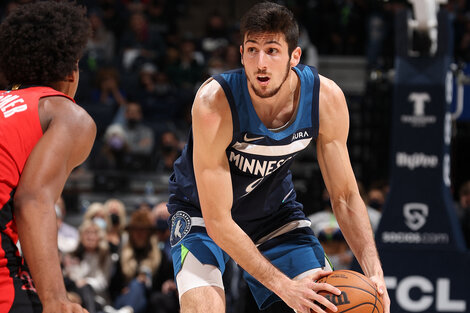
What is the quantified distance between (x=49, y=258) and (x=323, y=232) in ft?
17.2

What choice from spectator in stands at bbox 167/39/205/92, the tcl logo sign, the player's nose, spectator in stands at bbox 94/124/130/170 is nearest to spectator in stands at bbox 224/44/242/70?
spectator in stands at bbox 167/39/205/92

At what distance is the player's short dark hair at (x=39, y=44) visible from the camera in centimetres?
268

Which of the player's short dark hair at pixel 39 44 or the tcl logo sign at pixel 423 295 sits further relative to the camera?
the tcl logo sign at pixel 423 295

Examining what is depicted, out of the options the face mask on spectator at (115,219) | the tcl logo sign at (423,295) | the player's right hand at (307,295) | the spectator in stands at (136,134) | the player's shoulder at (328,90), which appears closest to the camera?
the player's right hand at (307,295)

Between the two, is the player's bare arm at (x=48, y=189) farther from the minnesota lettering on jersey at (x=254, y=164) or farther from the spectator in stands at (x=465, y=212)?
the spectator in stands at (x=465, y=212)

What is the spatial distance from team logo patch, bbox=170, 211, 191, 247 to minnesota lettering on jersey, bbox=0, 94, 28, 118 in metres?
1.42

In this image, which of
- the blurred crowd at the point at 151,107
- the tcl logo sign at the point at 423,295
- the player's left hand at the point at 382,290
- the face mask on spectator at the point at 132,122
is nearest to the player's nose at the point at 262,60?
the player's left hand at the point at 382,290

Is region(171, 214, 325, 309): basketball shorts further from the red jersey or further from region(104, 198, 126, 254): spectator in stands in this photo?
region(104, 198, 126, 254): spectator in stands

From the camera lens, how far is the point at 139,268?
23.6ft

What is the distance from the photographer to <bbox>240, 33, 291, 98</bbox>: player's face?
11.1 feet

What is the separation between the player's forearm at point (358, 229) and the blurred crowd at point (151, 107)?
2.89 meters

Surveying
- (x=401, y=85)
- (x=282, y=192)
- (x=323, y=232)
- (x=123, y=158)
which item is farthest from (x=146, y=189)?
(x=282, y=192)

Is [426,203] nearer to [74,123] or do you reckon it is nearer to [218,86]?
[218,86]

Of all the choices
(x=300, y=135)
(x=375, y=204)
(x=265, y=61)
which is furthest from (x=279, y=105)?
(x=375, y=204)
